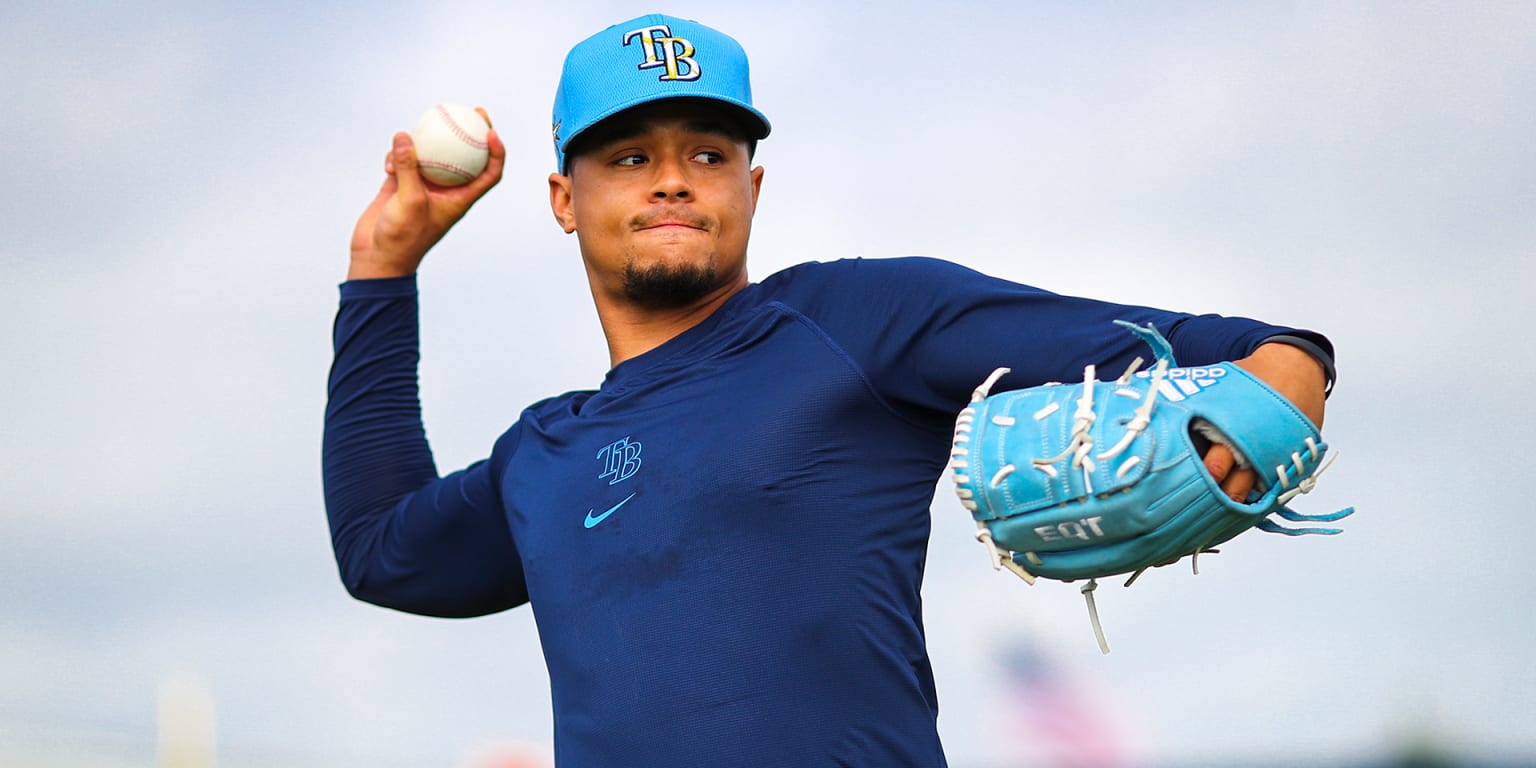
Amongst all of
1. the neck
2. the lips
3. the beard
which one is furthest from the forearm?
the lips

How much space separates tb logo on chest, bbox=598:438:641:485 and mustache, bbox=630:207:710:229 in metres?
0.51

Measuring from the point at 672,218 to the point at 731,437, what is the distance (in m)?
0.62

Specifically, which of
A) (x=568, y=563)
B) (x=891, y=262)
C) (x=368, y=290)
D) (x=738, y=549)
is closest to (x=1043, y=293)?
(x=891, y=262)

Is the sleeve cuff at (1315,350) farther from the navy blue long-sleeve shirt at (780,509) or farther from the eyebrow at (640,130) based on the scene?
the eyebrow at (640,130)

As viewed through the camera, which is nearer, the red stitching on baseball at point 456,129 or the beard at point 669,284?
the beard at point 669,284

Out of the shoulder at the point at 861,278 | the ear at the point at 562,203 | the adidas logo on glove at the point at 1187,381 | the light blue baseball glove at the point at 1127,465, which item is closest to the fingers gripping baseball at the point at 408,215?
the ear at the point at 562,203

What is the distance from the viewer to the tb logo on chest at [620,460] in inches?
140

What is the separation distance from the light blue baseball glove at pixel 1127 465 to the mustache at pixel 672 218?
1008 mm

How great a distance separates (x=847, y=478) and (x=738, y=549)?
10.7 inches

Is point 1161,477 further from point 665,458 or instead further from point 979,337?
point 665,458

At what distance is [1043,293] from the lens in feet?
10.8

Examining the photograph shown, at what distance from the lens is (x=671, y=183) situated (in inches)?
148

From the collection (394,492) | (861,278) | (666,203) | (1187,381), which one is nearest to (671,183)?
(666,203)

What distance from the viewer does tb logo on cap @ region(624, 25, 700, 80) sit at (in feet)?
12.5
